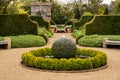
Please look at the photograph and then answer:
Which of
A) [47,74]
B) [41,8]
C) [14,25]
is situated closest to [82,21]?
[41,8]

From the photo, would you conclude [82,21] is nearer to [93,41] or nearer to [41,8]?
[41,8]

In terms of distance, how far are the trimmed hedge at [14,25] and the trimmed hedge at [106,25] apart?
16.2 ft

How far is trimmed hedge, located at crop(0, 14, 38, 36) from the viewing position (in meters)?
23.2

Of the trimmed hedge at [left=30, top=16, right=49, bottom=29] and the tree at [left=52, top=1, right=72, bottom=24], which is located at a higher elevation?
the trimmed hedge at [left=30, top=16, right=49, bottom=29]

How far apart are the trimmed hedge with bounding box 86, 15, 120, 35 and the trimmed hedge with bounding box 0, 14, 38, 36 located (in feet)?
16.2

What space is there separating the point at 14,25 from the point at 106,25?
682cm

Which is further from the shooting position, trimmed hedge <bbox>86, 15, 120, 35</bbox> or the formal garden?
trimmed hedge <bbox>86, 15, 120, 35</bbox>

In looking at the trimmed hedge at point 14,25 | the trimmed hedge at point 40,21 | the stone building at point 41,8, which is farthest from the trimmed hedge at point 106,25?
the stone building at point 41,8

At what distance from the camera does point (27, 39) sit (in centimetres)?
2064

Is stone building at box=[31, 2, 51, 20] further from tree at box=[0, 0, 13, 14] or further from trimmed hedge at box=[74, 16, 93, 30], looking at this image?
trimmed hedge at box=[74, 16, 93, 30]

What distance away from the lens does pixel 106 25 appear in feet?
79.3

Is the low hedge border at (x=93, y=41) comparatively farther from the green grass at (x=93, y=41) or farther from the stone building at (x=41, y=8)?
the stone building at (x=41, y=8)

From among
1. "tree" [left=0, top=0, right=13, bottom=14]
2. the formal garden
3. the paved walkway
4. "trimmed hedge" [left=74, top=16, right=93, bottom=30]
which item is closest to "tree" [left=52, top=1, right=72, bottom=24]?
the formal garden

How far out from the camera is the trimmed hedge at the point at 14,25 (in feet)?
76.0
